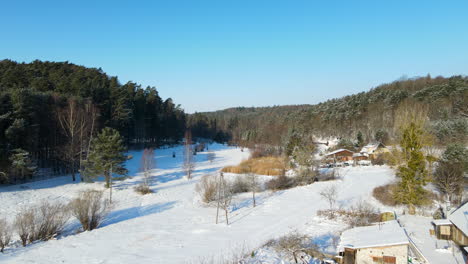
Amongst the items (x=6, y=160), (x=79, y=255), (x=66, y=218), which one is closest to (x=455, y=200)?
(x=79, y=255)

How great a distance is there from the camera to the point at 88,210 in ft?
61.1

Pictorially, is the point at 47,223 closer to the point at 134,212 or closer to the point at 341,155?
the point at 134,212

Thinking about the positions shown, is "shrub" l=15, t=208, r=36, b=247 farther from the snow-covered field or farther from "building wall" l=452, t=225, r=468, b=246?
"building wall" l=452, t=225, r=468, b=246

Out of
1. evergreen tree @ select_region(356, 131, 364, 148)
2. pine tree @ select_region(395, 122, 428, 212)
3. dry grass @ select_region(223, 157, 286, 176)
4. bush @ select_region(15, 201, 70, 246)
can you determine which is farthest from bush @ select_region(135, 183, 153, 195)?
evergreen tree @ select_region(356, 131, 364, 148)

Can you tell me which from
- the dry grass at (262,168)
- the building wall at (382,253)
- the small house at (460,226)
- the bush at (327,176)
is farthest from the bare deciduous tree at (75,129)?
the small house at (460,226)

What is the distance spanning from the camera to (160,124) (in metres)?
61.8

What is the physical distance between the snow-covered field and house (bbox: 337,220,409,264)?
4.28 metres

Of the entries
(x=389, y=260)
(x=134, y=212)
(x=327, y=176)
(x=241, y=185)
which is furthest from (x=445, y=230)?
(x=134, y=212)

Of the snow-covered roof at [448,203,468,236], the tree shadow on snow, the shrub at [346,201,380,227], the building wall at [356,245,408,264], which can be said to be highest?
the snow-covered roof at [448,203,468,236]

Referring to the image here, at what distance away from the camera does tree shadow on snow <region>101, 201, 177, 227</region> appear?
21.1m

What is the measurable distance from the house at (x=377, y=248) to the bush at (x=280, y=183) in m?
18.1

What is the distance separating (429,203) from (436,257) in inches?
321

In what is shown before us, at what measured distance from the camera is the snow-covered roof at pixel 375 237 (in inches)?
451

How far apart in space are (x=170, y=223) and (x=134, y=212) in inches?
181
